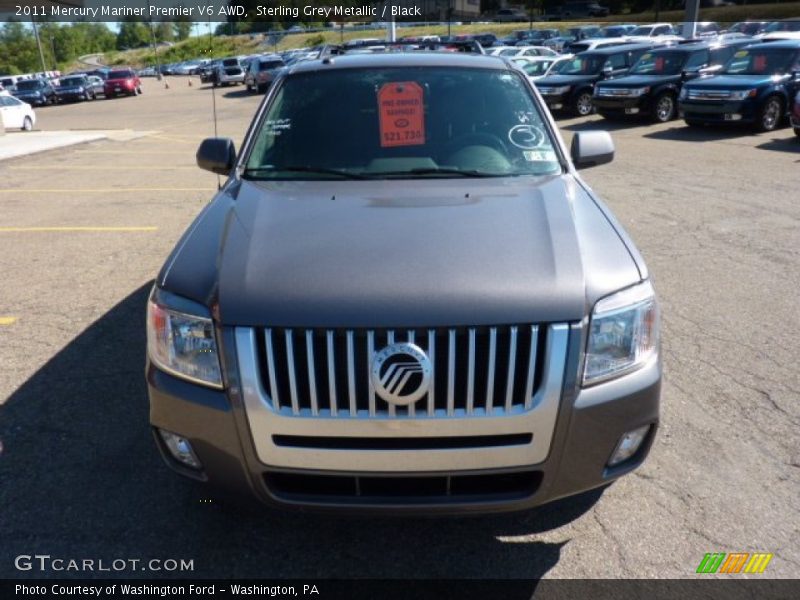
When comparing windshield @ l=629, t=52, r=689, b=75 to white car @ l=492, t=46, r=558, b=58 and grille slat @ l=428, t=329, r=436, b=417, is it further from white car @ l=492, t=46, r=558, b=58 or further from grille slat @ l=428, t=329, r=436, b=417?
grille slat @ l=428, t=329, r=436, b=417

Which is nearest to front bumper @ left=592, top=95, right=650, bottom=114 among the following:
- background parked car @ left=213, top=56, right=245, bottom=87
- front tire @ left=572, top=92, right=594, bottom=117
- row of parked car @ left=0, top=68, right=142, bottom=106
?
front tire @ left=572, top=92, right=594, bottom=117

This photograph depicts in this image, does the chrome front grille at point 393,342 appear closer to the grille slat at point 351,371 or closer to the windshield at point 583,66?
the grille slat at point 351,371

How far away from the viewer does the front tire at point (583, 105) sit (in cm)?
1870

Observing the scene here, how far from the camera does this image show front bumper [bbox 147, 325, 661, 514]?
2.31 m

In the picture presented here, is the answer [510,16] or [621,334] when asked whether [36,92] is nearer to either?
[621,334]

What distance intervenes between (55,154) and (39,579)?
1487 centimetres

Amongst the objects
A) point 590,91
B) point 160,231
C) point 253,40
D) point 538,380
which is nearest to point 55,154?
point 160,231

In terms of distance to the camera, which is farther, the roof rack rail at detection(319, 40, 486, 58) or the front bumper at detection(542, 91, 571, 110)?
the front bumper at detection(542, 91, 571, 110)

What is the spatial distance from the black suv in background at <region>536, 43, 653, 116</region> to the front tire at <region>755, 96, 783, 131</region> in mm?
4865

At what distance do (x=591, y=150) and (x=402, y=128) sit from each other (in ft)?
3.71

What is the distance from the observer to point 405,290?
2.31 meters

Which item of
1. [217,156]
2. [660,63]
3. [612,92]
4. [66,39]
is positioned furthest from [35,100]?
[66,39]

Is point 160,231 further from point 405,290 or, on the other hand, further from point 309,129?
point 405,290

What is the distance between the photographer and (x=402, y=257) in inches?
98.4
